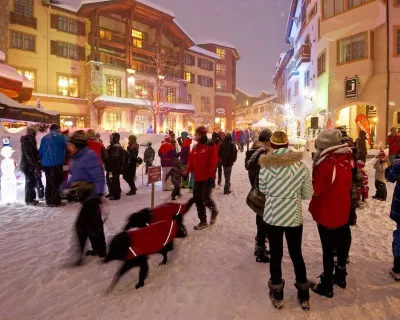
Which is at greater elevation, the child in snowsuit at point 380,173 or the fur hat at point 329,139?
the fur hat at point 329,139

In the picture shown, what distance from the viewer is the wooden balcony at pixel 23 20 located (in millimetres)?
25391

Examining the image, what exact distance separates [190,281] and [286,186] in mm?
1840

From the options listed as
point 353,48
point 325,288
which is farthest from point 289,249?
point 353,48

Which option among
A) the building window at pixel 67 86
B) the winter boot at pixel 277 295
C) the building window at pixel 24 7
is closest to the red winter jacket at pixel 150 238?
the winter boot at pixel 277 295

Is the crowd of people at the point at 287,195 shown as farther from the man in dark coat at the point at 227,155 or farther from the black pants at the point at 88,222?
the man in dark coat at the point at 227,155

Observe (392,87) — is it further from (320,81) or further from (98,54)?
(98,54)

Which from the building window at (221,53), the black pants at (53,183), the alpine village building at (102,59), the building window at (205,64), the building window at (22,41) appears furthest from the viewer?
the building window at (221,53)

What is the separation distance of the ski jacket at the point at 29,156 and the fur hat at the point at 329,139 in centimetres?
705

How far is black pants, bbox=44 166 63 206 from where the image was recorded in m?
7.55

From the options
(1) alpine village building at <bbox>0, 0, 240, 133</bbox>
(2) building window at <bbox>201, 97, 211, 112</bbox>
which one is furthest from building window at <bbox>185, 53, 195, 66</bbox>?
(2) building window at <bbox>201, 97, 211, 112</bbox>

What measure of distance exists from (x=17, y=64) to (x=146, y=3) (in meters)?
13.8

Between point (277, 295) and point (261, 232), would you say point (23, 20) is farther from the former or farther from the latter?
point (277, 295)

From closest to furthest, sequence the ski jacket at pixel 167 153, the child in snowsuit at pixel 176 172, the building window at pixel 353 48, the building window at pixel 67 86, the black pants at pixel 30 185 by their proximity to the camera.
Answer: the black pants at pixel 30 185
the child in snowsuit at pixel 176 172
the ski jacket at pixel 167 153
the building window at pixel 353 48
the building window at pixel 67 86

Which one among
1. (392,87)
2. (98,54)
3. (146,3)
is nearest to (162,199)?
(392,87)
